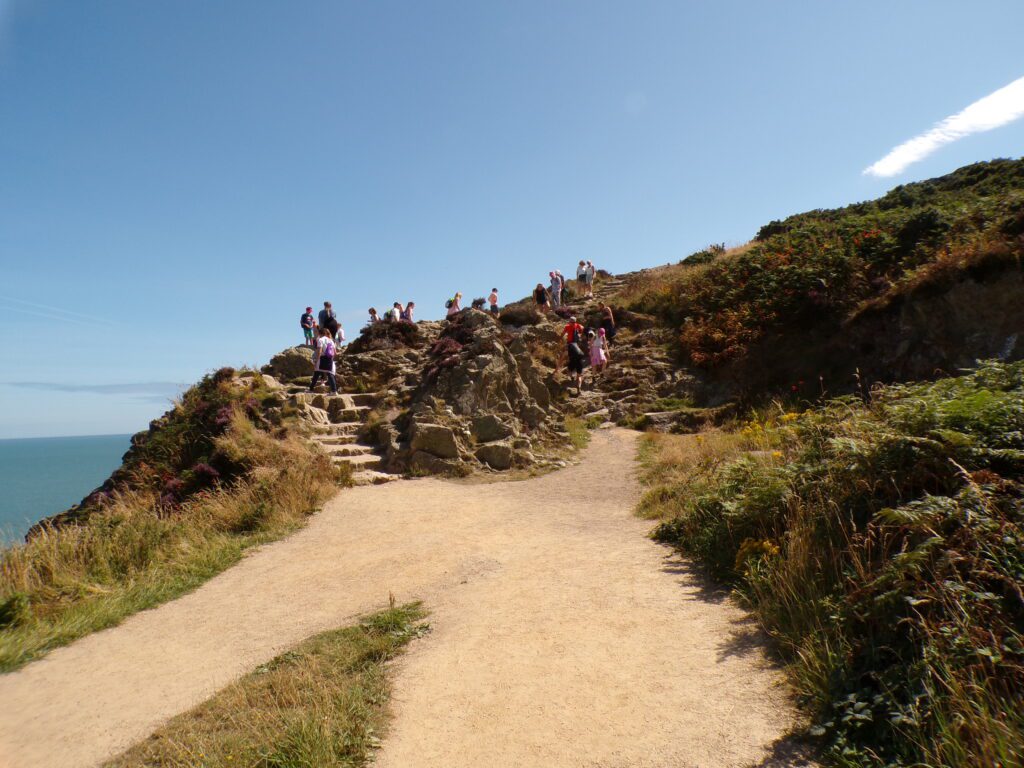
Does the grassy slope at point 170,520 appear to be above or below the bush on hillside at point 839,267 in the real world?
below

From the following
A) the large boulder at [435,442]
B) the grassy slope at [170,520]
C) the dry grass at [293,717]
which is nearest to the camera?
the dry grass at [293,717]

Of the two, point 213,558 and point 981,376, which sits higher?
point 981,376

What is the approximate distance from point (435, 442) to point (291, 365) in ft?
28.4

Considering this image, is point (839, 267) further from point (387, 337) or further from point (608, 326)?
point (387, 337)

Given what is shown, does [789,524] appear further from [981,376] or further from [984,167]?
[984,167]

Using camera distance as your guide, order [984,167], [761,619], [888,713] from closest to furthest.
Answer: [888,713] → [761,619] → [984,167]

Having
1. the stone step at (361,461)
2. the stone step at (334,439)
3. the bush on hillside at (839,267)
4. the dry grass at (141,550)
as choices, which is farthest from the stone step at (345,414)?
the bush on hillside at (839,267)

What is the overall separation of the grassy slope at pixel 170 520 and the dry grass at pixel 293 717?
3051mm

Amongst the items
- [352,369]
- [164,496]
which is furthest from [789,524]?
[352,369]

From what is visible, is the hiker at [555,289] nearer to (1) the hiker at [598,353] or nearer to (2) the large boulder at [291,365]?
(1) the hiker at [598,353]

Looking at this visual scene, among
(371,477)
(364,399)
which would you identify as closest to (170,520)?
(371,477)

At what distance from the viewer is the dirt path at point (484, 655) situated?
3.39m

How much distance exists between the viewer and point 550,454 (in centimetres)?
1352

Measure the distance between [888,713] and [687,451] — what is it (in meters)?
8.83
